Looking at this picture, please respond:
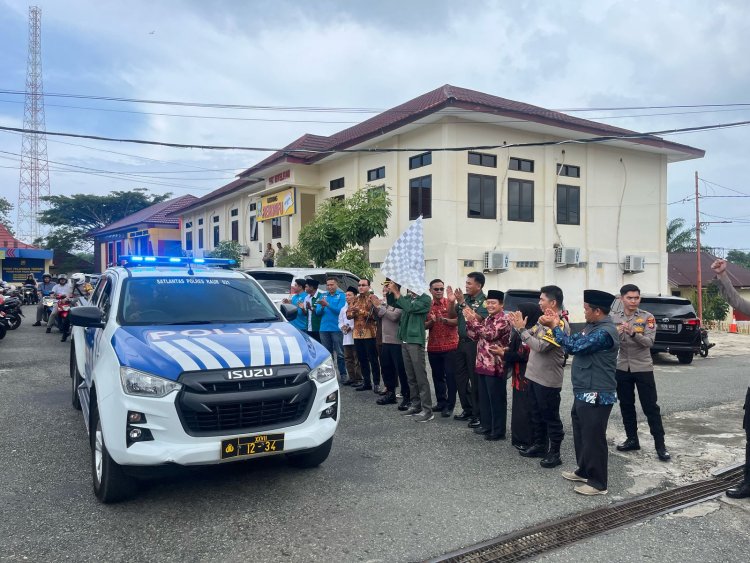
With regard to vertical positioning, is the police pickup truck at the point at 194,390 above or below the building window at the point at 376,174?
below

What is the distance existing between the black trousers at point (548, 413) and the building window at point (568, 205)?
51.8 ft

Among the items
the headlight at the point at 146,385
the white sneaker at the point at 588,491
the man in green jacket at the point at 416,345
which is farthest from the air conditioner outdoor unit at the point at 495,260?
the headlight at the point at 146,385

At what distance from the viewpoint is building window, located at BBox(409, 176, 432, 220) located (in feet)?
59.7

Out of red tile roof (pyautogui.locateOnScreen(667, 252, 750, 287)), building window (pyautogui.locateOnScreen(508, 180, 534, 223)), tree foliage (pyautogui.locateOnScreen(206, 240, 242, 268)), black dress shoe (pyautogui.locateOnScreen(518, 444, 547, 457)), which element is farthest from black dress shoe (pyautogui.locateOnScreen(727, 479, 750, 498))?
red tile roof (pyautogui.locateOnScreen(667, 252, 750, 287))

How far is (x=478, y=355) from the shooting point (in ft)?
20.7

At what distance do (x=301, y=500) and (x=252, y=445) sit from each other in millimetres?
673

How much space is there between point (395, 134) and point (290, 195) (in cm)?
629

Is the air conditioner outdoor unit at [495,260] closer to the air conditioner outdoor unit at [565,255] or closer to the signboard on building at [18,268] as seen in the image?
the air conditioner outdoor unit at [565,255]

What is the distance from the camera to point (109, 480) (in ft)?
13.9

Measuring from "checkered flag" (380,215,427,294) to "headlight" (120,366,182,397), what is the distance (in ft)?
11.0

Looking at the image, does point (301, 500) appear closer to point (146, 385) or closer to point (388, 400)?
point (146, 385)

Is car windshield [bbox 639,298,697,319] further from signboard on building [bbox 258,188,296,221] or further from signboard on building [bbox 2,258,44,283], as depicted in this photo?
signboard on building [bbox 2,258,44,283]

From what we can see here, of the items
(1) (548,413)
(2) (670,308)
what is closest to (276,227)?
(2) (670,308)

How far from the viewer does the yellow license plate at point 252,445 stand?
412 centimetres
